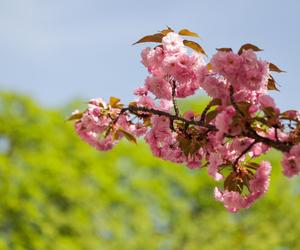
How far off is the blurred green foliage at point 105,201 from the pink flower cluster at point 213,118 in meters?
9.13

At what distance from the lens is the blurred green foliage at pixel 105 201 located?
1193 cm

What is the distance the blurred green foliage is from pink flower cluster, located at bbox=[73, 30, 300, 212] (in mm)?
9129

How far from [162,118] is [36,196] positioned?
389 inches

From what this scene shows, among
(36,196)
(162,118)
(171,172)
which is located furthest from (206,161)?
(171,172)

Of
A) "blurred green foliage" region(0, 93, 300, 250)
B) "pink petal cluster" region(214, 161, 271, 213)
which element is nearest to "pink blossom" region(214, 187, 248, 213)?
"pink petal cluster" region(214, 161, 271, 213)

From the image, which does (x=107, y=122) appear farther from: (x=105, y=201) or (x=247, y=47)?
(x=105, y=201)

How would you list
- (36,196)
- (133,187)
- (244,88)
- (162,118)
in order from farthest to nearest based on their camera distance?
1. (133,187)
2. (36,196)
3. (162,118)
4. (244,88)

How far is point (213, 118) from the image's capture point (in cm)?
232

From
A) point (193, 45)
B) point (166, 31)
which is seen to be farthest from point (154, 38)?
point (193, 45)

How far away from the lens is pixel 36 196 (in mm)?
12055

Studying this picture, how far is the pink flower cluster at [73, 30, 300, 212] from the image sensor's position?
220 cm

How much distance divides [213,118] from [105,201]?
1026 centimetres

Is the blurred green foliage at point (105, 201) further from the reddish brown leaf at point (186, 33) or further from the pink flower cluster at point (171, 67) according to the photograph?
the reddish brown leaf at point (186, 33)

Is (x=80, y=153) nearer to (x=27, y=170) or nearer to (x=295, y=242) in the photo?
(x=27, y=170)
